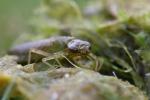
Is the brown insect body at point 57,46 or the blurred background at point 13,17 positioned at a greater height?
the brown insect body at point 57,46

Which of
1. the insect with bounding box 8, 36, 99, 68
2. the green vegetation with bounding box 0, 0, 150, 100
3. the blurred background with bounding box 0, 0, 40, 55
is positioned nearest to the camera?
the green vegetation with bounding box 0, 0, 150, 100

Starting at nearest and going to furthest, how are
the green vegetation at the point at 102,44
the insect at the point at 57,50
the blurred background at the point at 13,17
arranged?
the green vegetation at the point at 102,44
the insect at the point at 57,50
the blurred background at the point at 13,17

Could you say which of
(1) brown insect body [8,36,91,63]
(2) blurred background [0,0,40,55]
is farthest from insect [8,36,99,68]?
(2) blurred background [0,0,40,55]

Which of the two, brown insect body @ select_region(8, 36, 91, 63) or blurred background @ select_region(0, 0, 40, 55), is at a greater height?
brown insect body @ select_region(8, 36, 91, 63)

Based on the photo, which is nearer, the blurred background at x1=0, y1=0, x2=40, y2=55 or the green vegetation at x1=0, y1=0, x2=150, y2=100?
the green vegetation at x1=0, y1=0, x2=150, y2=100

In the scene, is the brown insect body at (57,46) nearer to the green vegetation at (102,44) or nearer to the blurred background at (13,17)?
the green vegetation at (102,44)

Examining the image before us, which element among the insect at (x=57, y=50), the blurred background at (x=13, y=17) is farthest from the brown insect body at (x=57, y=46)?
the blurred background at (x=13, y=17)

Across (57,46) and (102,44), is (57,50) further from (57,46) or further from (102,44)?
(102,44)

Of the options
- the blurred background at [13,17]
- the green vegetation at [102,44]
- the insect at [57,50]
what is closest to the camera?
the green vegetation at [102,44]

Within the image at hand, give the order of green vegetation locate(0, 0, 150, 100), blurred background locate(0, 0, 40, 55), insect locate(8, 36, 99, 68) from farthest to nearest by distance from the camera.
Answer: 1. blurred background locate(0, 0, 40, 55)
2. insect locate(8, 36, 99, 68)
3. green vegetation locate(0, 0, 150, 100)

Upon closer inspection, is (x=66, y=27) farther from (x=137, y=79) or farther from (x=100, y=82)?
(x=100, y=82)

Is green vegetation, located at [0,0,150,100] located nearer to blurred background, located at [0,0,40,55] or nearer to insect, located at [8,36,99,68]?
insect, located at [8,36,99,68]
